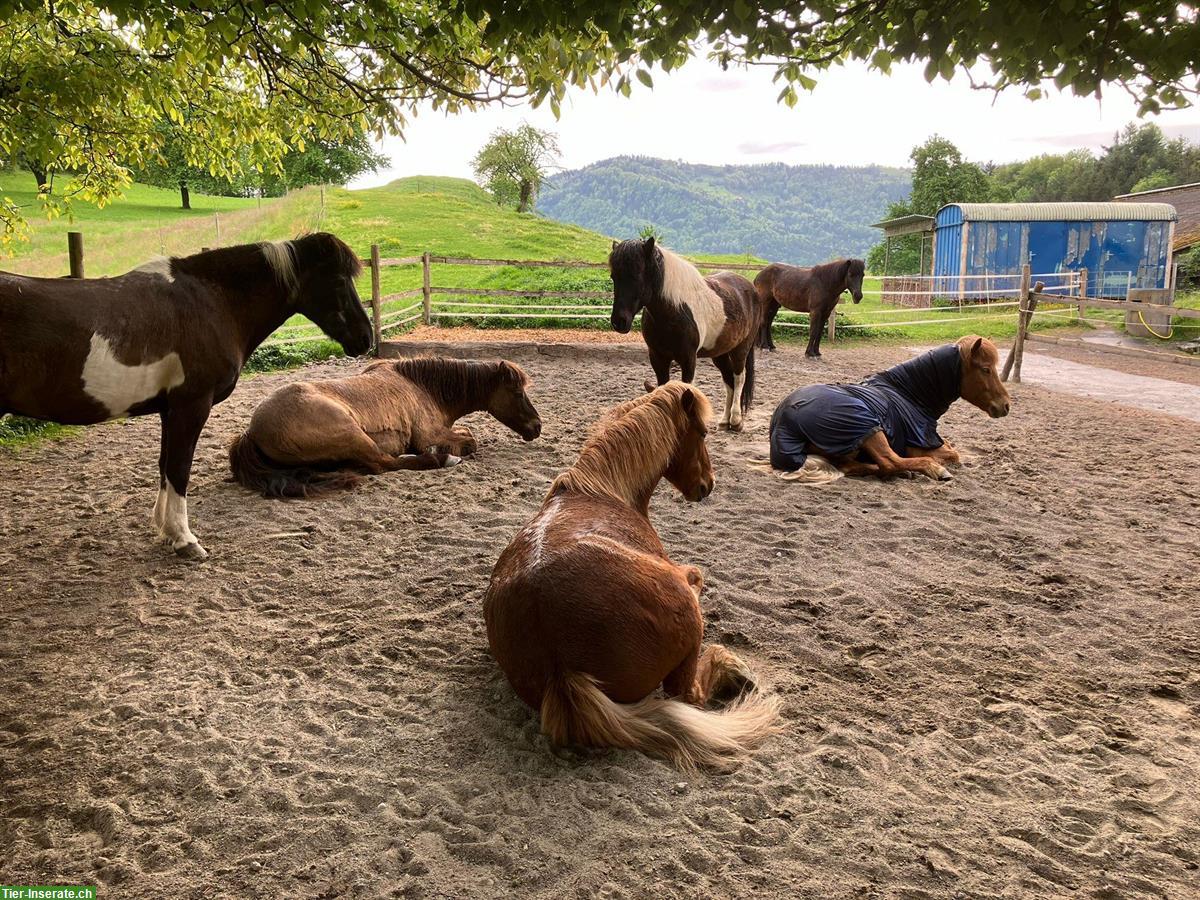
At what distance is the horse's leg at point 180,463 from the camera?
427 cm

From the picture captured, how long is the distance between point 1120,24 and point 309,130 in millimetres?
6336

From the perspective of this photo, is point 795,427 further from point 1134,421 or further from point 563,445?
point 1134,421

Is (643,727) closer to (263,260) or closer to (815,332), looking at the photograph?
(263,260)

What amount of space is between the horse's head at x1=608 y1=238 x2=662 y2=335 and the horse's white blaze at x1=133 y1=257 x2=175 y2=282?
3591 mm

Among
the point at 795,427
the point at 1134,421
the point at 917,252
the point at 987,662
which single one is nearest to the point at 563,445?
the point at 795,427

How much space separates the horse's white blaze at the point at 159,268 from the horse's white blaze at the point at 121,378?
545 millimetres

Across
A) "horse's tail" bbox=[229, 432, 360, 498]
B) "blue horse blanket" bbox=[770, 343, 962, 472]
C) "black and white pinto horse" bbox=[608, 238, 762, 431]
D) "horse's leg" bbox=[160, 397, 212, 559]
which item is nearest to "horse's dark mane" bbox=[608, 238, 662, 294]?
"black and white pinto horse" bbox=[608, 238, 762, 431]

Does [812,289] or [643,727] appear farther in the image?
[812,289]

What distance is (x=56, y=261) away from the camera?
1522 cm

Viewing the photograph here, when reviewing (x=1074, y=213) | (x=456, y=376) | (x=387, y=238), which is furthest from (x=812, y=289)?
(x=387, y=238)

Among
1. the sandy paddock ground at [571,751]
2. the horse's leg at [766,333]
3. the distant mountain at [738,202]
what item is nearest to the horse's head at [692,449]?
the sandy paddock ground at [571,751]

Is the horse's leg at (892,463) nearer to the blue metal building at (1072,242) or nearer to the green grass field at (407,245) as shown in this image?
the green grass field at (407,245)

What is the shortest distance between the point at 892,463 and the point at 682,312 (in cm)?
244

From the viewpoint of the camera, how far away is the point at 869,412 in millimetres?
5930
